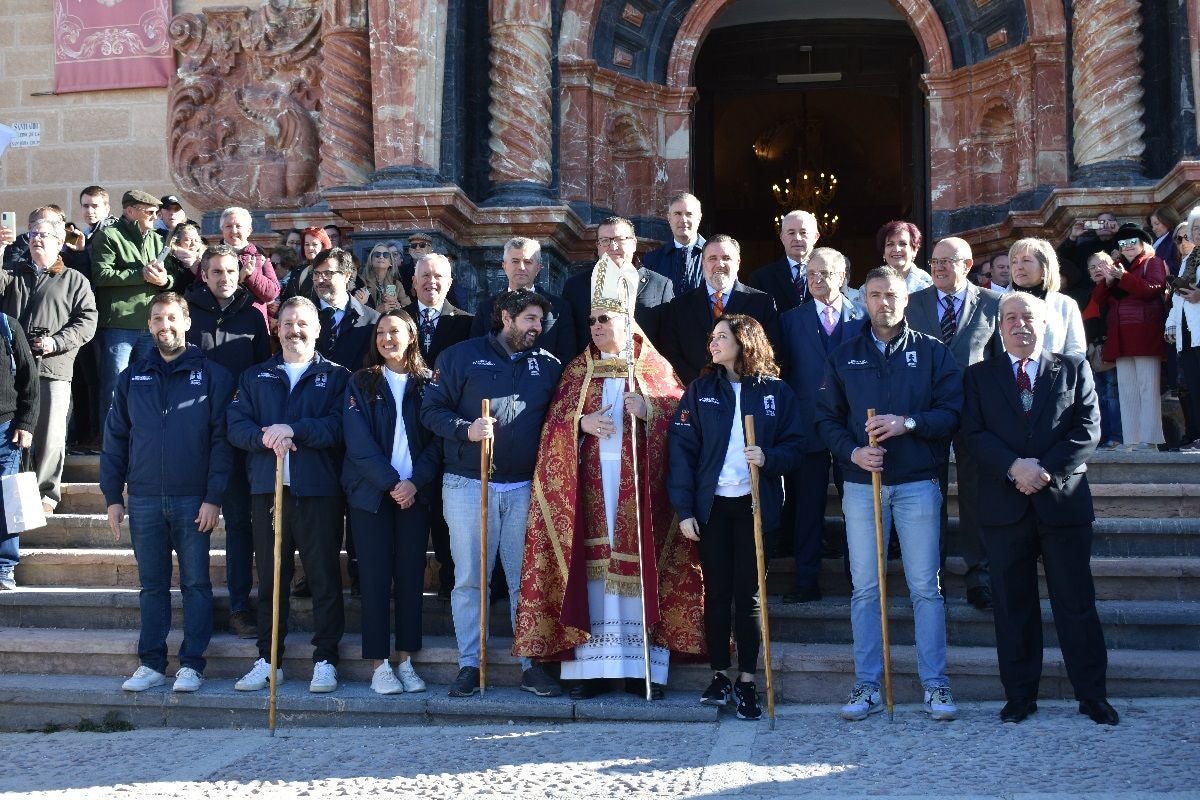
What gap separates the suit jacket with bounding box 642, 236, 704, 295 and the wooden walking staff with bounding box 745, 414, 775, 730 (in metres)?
1.88

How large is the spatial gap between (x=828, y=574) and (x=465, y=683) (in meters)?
2.01

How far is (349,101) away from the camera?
11.2 m

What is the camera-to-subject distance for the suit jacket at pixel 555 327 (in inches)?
284

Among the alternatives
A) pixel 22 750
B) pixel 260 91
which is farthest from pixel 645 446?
pixel 260 91

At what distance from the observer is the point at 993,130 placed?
1141cm

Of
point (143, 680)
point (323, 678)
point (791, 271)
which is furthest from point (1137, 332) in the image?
point (143, 680)

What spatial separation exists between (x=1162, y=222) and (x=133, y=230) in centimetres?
703

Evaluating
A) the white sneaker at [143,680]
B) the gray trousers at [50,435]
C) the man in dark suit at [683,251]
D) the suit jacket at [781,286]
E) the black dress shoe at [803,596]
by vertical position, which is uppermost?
the man in dark suit at [683,251]

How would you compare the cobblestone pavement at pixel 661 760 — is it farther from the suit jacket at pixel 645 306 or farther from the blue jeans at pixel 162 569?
the suit jacket at pixel 645 306

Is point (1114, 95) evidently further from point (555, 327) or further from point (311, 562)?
point (311, 562)

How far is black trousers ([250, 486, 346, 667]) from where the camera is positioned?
6.60 metres

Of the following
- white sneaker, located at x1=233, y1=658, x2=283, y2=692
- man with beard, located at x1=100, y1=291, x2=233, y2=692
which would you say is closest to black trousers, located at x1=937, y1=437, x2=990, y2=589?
white sneaker, located at x1=233, y1=658, x2=283, y2=692

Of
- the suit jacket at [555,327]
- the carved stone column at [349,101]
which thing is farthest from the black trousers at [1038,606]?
the carved stone column at [349,101]

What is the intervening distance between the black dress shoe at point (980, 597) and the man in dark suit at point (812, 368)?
74cm
